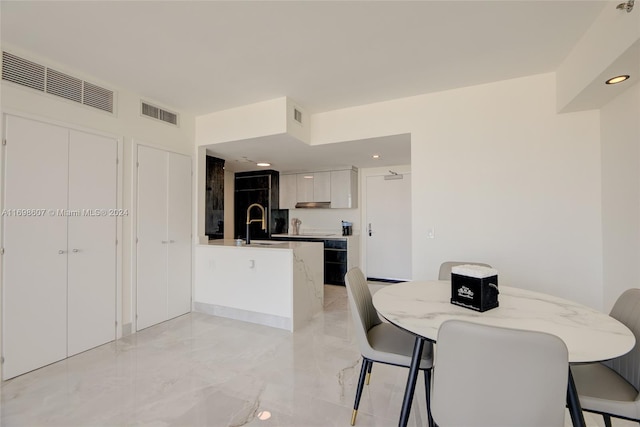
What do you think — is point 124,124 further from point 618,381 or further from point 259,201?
point 618,381

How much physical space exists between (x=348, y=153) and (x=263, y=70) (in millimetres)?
1792

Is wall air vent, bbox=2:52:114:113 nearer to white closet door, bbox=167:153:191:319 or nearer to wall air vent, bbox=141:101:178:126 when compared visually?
wall air vent, bbox=141:101:178:126

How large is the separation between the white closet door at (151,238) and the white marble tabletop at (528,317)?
2680mm

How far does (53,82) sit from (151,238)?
65.1 inches

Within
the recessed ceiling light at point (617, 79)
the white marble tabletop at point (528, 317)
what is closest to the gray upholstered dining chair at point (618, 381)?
the white marble tabletop at point (528, 317)

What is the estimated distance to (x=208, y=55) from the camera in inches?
89.0

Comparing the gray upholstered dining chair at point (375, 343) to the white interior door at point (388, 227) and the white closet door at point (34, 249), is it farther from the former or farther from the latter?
the white interior door at point (388, 227)

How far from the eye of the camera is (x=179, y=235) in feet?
11.5

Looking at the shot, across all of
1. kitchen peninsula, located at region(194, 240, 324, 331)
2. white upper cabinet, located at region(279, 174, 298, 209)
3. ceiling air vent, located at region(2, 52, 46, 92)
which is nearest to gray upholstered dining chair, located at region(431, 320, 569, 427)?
kitchen peninsula, located at region(194, 240, 324, 331)

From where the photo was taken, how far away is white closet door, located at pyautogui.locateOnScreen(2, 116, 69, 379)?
2.16m

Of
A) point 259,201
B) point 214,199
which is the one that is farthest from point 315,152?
point 259,201

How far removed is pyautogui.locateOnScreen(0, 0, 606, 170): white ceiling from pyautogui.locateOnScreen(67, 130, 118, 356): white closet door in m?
0.74

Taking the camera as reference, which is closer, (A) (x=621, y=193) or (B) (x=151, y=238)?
(A) (x=621, y=193)

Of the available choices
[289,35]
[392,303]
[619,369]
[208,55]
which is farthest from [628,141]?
[208,55]
